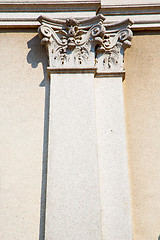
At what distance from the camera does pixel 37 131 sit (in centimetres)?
539

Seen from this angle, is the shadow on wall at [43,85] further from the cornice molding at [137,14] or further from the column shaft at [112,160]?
the cornice molding at [137,14]

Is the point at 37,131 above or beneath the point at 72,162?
above

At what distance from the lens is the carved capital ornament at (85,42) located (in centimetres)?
574

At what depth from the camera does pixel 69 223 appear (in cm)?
460

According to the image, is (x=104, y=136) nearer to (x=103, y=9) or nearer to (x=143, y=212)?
(x=143, y=212)

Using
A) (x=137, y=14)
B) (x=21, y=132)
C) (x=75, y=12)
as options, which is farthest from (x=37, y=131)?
(x=137, y=14)

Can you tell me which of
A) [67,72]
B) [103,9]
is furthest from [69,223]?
[103,9]

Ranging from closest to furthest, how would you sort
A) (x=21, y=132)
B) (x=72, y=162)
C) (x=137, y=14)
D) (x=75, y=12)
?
(x=72, y=162)
(x=21, y=132)
(x=75, y=12)
(x=137, y=14)

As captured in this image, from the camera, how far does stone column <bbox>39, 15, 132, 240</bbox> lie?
4664 millimetres

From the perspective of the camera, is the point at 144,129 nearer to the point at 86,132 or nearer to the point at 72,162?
the point at 86,132

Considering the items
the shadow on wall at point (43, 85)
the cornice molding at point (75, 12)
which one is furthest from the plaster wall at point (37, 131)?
the cornice molding at point (75, 12)

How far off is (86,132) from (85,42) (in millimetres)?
1698

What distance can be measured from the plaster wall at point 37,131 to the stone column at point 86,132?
23 centimetres

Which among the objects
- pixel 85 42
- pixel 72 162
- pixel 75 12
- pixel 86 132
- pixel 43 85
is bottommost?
pixel 72 162
